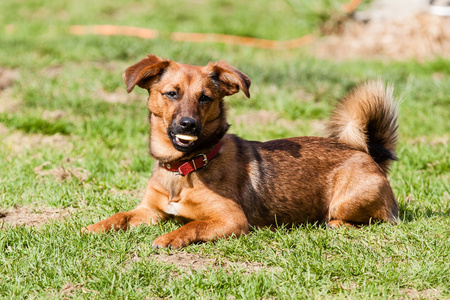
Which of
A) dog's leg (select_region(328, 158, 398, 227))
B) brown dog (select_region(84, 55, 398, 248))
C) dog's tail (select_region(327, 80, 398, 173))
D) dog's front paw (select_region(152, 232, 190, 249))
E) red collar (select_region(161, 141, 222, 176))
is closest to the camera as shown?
dog's front paw (select_region(152, 232, 190, 249))

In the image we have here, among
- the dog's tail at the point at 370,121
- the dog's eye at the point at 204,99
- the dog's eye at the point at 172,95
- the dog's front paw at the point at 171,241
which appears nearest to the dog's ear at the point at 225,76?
the dog's eye at the point at 204,99

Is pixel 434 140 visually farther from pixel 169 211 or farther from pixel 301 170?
pixel 169 211

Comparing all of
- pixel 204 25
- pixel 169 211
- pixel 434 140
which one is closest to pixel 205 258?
pixel 169 211

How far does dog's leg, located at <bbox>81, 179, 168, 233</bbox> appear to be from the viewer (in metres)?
4.01

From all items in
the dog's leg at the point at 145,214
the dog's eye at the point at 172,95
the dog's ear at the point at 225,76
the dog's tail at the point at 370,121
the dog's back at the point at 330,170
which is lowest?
the dog's leg at the point at 145,214

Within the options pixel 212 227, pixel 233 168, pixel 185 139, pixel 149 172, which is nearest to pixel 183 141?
pixel 185 139

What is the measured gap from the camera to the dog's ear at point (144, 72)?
397 cm

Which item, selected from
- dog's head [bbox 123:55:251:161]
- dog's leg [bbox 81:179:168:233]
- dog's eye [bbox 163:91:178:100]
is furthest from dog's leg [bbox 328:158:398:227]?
dog's eye [bbox 163:91:178:100]

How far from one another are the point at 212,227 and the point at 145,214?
651 millimetres

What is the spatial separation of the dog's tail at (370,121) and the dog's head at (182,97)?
1114 millimetres

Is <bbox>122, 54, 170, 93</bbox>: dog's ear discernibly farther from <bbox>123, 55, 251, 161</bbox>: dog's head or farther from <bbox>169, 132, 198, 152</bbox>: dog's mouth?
<bbox>169, 132, 198, 152</bbox>: dog's mouth

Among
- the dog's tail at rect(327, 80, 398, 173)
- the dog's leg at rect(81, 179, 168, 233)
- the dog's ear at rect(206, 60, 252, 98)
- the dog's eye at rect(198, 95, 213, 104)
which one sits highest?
the dog's ear at rect(206, 60, 252, 98)

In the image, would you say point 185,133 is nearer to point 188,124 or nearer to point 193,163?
point 188,124

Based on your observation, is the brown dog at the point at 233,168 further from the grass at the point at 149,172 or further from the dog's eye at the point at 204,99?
the grass at the point at 149,172
